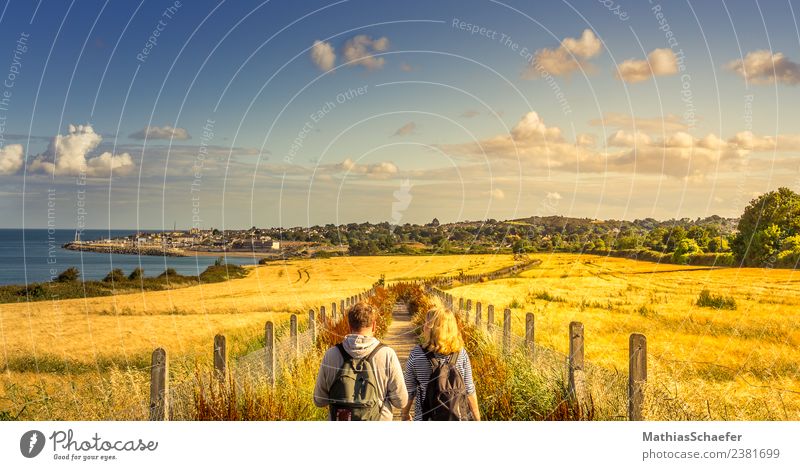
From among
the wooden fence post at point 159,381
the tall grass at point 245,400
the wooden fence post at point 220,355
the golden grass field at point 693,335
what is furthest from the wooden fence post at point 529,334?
the wooden fence post at point 159,381

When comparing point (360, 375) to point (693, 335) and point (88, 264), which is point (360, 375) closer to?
point (693, 335)

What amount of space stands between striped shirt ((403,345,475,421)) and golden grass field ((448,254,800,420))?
2613 mm

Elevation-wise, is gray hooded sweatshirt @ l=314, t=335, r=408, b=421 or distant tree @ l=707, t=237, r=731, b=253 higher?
gray hooded sweatshirt @ l=314, t=335, r=408, b=421

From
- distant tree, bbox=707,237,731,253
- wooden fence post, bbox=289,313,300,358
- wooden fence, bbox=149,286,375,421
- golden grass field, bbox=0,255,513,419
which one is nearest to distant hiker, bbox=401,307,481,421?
wooden fence, bbox=149,286,375,421

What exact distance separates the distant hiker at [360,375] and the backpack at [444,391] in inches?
10.7

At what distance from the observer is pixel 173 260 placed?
140m

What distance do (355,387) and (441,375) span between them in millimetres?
805

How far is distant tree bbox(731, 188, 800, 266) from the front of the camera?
4858 centimetres

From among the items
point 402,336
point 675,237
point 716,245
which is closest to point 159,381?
point 402,336

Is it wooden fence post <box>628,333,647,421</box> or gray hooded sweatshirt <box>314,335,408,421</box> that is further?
wooden fence post <box>628,333,647,421</box>

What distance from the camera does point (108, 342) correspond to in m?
26.5

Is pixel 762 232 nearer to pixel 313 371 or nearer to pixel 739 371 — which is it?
pixel 739 371

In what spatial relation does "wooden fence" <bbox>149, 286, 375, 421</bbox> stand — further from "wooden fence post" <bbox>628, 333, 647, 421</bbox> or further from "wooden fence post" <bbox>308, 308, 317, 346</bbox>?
"wooden fence post" <bbox>628, 333, 647, 421</bbox>
